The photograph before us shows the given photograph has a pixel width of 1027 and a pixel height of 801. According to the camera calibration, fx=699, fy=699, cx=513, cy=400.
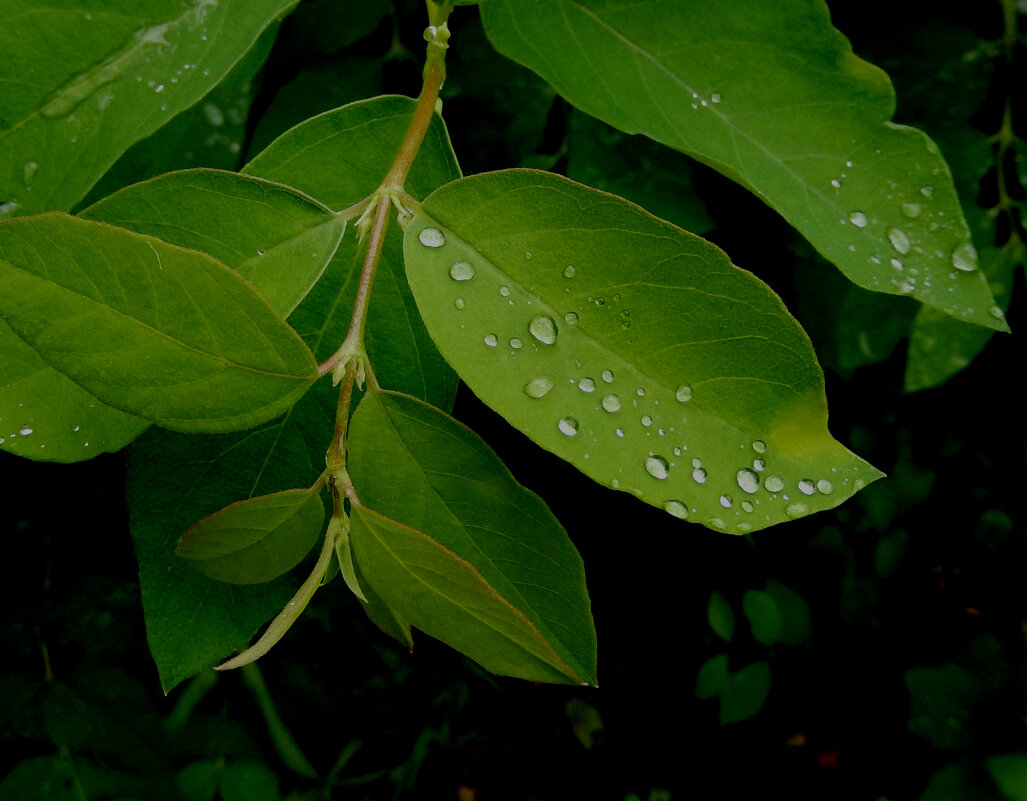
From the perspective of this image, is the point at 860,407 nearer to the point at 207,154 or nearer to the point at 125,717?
the point at 207,154

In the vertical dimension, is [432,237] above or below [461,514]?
above

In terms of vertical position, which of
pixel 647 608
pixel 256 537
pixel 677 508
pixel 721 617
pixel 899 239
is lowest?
pixel 647 608

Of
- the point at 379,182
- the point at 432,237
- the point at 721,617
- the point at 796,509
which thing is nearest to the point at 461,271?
the point at 432,237

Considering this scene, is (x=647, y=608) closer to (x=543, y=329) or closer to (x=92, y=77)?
(x=543, y=329)

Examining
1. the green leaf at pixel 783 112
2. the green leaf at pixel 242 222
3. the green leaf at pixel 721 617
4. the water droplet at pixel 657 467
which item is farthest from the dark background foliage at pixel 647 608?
the water droplet at pixel 657 467

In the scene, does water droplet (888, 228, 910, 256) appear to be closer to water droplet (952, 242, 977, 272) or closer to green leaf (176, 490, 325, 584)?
water droplet (952, 242, 977, 272)

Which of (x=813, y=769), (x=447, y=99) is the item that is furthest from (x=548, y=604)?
(x=813, y=769)

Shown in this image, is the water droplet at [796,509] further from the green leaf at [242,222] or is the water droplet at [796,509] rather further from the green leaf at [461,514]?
the green leaf at [242,222]
